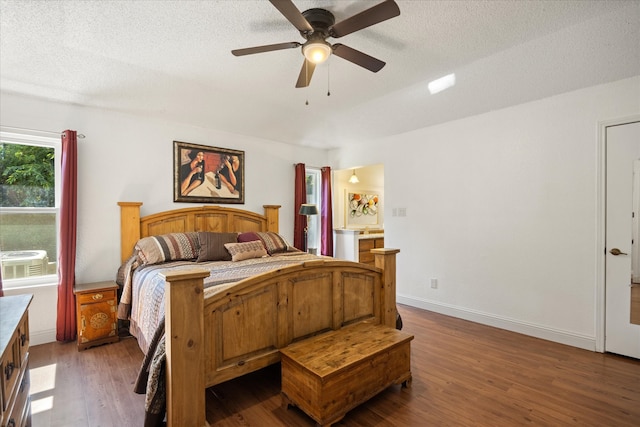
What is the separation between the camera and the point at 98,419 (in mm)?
1875

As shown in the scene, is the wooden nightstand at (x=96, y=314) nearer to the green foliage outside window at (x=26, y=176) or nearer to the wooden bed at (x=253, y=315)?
the green foliage outside window at (x=26, y=176)

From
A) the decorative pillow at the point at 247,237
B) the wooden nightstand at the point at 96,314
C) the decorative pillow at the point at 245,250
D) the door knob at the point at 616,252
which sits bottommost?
the wooden nightstand at the point at 96,314

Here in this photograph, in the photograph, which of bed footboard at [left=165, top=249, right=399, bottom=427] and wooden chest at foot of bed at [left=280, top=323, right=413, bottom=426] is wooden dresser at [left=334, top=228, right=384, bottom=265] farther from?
wooden chest at foot of bed at [left=280, top=323, right=413, bottom=426]

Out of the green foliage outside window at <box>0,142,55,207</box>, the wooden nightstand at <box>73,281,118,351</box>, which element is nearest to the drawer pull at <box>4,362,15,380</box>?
the wooden nightstand at <box>73,281,118,351</box>

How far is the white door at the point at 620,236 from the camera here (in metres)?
2.66

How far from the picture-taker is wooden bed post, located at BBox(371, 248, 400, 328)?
271cm

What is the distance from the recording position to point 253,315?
196 centimetres

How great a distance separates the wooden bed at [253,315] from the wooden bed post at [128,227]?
226 cm

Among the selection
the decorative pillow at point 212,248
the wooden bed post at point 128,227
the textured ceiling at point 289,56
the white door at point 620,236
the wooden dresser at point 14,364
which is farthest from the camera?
the wooden bed post at point 128,227

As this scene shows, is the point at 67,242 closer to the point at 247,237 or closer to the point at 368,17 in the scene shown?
the point at 247,237

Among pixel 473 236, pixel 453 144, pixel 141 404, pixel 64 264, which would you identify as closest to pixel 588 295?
pixel 473 236

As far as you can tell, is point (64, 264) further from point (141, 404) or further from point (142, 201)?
point (141, 404)

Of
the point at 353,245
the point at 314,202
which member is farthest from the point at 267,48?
the point at 353,245

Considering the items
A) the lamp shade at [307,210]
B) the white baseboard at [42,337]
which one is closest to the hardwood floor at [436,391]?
the white baseboard at [42,337]
